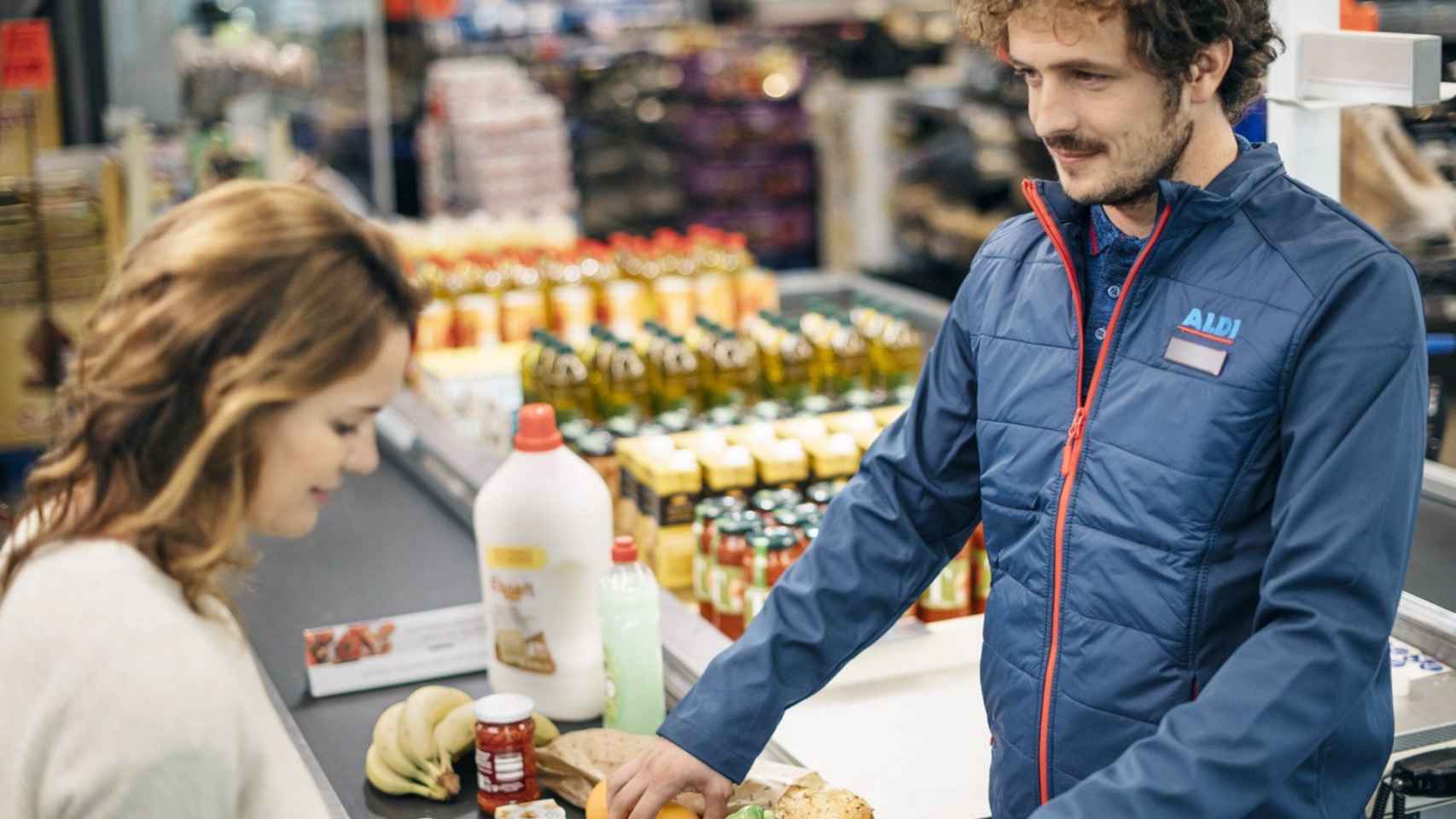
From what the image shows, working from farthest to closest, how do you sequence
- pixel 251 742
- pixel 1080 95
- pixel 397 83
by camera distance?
pixel 397 83 → pixel 1080 95 → pixel 251 742

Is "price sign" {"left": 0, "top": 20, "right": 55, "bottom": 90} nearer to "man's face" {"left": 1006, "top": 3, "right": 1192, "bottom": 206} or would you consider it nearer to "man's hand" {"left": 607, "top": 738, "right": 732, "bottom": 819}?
"man's hand" {"left": 607, "top": 738, "right": 732, "bottom": 819}

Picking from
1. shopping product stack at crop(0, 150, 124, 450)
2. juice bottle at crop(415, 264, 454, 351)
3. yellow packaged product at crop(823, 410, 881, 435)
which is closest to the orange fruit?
yellow packaged product at crop(823, 410, 881, 435)

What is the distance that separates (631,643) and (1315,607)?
102 cm

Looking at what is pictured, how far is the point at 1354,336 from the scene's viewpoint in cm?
154

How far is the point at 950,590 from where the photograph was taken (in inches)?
104

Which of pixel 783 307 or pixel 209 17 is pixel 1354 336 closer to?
pixel 783 307

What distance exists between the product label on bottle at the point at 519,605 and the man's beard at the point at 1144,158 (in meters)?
1.02

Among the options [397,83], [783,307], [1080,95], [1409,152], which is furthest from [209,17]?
[1080,95]

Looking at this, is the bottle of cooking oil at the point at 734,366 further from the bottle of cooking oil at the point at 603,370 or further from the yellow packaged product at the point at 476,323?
the yellow packaged product at the point at 476,323

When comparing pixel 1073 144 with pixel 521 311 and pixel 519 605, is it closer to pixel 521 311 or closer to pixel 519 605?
pixel 519 605

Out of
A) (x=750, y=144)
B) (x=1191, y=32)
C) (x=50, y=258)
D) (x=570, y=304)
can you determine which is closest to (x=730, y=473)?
(x=1191, y=32)

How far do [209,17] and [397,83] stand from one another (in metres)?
1.47

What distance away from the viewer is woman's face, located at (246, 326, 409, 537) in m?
1.36

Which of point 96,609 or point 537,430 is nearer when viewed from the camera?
point 96,609
